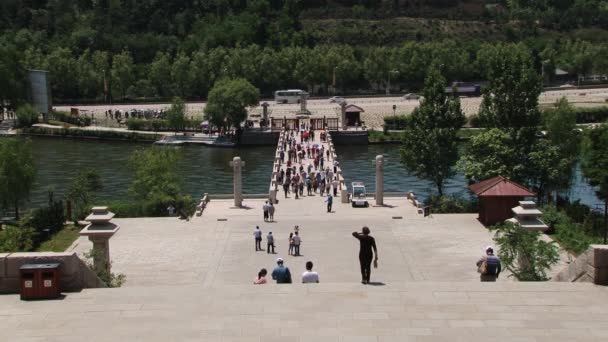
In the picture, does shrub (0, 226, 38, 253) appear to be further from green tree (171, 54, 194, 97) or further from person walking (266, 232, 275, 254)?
green tree (171, 54, 194, 97)

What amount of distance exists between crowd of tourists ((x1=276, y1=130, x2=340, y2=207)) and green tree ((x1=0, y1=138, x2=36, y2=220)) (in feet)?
42.3

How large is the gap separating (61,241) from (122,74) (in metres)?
81.5

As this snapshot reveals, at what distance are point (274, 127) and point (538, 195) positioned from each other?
4858 centimetres

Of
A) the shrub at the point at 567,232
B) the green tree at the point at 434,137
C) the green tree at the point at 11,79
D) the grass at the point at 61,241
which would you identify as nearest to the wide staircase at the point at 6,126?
the green tree at the point at 11,79

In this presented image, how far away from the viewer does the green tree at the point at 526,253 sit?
22703 millimetres

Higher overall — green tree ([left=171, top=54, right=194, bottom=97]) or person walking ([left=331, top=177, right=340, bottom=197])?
green tree ([left=171, top=54, right=194, bottom=97])

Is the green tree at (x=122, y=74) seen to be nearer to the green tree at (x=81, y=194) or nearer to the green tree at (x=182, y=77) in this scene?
the green tree at (x=182, y=77)

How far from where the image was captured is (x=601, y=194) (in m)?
43.3

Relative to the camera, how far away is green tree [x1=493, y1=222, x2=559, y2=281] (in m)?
22.7

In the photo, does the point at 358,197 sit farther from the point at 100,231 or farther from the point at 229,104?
the point at 229,104

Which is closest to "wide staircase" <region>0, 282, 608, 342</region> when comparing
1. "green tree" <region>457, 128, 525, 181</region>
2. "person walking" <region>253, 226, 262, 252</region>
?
"person walking" <region>253, 226, 262, 252</region>

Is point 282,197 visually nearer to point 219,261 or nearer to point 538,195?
point 538,195

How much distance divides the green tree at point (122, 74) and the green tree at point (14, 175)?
70081 mm

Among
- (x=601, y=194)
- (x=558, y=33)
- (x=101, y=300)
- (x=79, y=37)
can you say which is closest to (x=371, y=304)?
(x=101, y=300)
